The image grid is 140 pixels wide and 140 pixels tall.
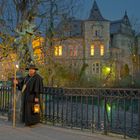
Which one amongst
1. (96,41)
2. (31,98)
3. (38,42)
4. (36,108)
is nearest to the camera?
(36,108)

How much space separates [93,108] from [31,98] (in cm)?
220

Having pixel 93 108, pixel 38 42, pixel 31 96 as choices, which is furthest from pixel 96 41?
pixel 93 108

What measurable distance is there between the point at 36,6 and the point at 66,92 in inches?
359

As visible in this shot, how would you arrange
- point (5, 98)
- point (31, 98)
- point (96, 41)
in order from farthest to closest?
point (96, 41)
point (5, 98)
point (31, 98)

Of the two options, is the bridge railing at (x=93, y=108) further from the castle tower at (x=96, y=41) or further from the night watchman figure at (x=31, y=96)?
the castle tower at (x=96, y=41)

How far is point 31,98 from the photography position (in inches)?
455

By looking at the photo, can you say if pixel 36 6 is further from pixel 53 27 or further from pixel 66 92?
pixel 66 92

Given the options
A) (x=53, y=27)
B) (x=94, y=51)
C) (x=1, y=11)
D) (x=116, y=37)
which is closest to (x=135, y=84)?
(x=53, y=27)

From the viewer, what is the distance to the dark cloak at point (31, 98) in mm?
11422

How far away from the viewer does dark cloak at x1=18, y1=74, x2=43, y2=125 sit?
11.4 m

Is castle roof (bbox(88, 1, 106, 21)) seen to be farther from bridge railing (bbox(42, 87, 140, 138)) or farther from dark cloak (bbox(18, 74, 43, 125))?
dark cloak (bbox(18, 74, 43, 125))

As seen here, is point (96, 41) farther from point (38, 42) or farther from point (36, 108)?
point (36, 108)

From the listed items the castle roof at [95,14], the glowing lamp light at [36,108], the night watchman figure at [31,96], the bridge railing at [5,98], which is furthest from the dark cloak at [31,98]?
the castle roof at [95,14]

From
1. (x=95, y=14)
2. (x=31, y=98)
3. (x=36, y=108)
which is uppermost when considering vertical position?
(x=95, y=14)
